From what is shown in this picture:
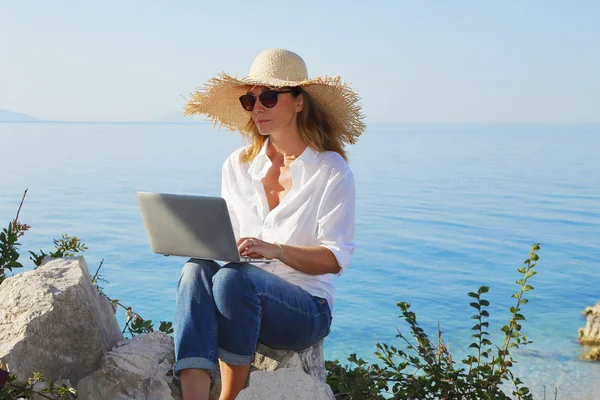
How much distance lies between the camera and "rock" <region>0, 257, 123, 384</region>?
10.9 ft

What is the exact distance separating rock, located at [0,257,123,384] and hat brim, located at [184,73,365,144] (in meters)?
1.11

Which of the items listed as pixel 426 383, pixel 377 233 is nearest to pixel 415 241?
pixel 377 233

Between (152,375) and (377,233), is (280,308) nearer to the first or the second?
(152,375)

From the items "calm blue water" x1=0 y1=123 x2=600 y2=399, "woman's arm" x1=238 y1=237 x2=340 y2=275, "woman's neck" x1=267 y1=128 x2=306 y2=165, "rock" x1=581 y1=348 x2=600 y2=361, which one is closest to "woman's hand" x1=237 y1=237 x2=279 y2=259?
"woman's arm" x1=238 y1=237 x2=340 y2=275

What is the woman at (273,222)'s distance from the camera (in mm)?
3121

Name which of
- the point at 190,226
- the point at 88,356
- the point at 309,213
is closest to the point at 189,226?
the point at 190,226

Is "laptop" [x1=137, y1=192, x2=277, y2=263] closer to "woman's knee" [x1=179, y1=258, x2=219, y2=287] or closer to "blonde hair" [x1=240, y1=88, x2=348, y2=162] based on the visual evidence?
"woman's knee" [x1=179, y1=258, x2=219, y2=287]

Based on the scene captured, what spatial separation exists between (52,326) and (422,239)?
12.1 m

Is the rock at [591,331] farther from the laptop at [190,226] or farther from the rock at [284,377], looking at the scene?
the laptop at [190,226]

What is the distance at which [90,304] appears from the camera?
359cm

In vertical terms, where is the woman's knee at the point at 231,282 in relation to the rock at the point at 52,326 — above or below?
A: above

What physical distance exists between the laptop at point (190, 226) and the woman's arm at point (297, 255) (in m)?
0.07

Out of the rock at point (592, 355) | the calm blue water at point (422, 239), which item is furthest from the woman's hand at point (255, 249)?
the rock at point (592, 355)

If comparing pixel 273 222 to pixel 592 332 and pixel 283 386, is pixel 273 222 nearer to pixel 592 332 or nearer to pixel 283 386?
pixel 283 386
